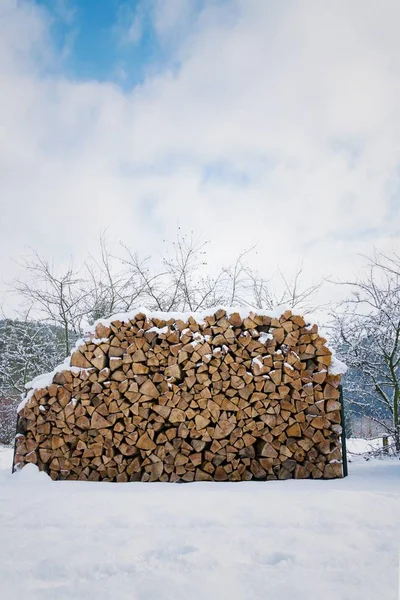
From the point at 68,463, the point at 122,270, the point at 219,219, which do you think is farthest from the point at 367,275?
the point at 122,270

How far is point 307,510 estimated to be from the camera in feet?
9.12

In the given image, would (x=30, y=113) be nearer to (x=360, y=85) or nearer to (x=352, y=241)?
(x=360, y=85)

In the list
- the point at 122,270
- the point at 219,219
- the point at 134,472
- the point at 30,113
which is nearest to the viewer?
the point at 134,472

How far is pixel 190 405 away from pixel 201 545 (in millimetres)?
2475

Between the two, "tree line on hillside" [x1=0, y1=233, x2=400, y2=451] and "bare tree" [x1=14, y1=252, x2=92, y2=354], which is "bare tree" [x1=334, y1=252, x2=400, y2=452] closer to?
"tree line on hillside" [x1=0, y1=233, x2=400, y2=451]

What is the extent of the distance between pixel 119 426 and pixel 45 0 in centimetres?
567

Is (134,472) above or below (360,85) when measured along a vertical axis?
below

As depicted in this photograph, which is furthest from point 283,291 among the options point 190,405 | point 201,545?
point 201,545

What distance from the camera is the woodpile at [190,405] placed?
461 cm

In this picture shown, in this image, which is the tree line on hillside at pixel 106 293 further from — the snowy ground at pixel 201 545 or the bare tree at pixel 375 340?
the snowy ground at pixel 201 545

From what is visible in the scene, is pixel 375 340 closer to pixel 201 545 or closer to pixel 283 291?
pixel 283 291

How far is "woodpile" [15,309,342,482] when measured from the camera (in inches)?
181

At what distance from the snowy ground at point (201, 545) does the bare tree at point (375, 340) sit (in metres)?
3.19

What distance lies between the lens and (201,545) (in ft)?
7.24
